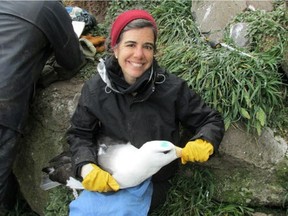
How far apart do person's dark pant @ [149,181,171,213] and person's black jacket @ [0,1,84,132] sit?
1078 millimetres

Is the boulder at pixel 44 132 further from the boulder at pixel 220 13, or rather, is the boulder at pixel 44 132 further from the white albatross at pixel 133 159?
Answer: the boulder at pixel 220 13

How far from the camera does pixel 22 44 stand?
107 inches

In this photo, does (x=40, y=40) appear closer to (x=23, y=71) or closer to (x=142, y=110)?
(x=23, y=71)

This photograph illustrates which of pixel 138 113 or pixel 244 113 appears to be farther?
pixel 244 113

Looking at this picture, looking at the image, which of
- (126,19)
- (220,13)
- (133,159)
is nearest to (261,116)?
→ (133,159)

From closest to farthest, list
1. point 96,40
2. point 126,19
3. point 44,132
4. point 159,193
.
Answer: point 126,19
point 159,193
point 44,132
point 96,40

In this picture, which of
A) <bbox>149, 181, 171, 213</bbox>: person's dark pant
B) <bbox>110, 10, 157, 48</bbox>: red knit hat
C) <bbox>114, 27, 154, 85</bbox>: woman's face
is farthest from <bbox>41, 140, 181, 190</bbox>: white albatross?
<bbox>110, 10, 157, 48</bbox>: red knit hat

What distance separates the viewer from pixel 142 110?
247 cm

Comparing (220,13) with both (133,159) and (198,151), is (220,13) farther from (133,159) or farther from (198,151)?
(133,159)

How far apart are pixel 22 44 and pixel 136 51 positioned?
2.96 feet

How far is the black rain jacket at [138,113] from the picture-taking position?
2439 millimetres

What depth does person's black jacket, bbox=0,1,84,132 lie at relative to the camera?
2.69 metres

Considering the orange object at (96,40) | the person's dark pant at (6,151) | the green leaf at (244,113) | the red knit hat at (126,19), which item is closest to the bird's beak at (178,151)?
the green leaf at (244,113)

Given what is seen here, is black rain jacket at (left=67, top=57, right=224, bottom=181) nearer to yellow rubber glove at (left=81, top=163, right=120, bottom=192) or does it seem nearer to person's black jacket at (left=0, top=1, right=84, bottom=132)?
yellow rubber glove at (left=81, top=163, right=120, bottom=192)
